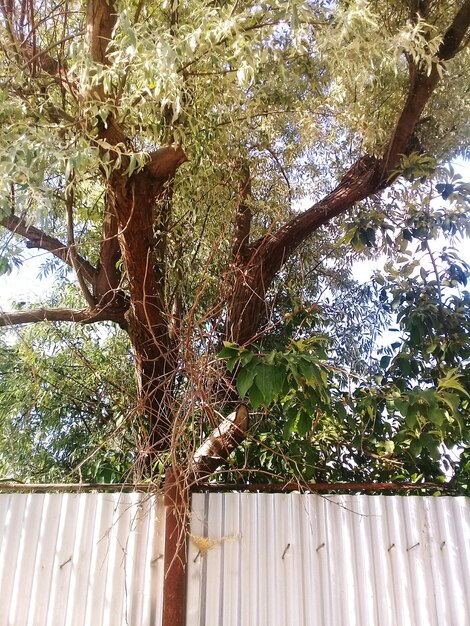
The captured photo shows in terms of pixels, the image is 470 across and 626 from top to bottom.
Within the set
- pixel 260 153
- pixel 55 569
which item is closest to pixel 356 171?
pixel 260 153

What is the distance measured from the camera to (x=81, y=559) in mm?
2285

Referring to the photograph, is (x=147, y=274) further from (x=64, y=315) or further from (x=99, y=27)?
(x=99, y=27)

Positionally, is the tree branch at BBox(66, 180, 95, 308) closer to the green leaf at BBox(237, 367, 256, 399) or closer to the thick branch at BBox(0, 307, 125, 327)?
the thick branch at BBox(0, 307, 125, 327)

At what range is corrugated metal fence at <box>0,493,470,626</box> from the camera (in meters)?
2.23

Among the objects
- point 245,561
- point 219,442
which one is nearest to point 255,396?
point 219,442

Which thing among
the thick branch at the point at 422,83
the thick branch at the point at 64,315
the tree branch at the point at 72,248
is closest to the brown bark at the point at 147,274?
the thick branch at the point at 64,315

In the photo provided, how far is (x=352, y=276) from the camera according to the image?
468 centimetres

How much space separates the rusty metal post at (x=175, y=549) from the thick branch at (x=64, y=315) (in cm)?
147

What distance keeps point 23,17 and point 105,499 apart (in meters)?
2.79

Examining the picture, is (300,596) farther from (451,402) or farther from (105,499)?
(451,402)

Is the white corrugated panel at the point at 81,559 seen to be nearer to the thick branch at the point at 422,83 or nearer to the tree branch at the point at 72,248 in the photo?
the tree branch at the point at 72,248

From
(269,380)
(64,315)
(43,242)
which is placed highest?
(43,242)

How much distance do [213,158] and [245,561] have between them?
2.44 metres

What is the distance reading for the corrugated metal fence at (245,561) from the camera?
2.23 m
